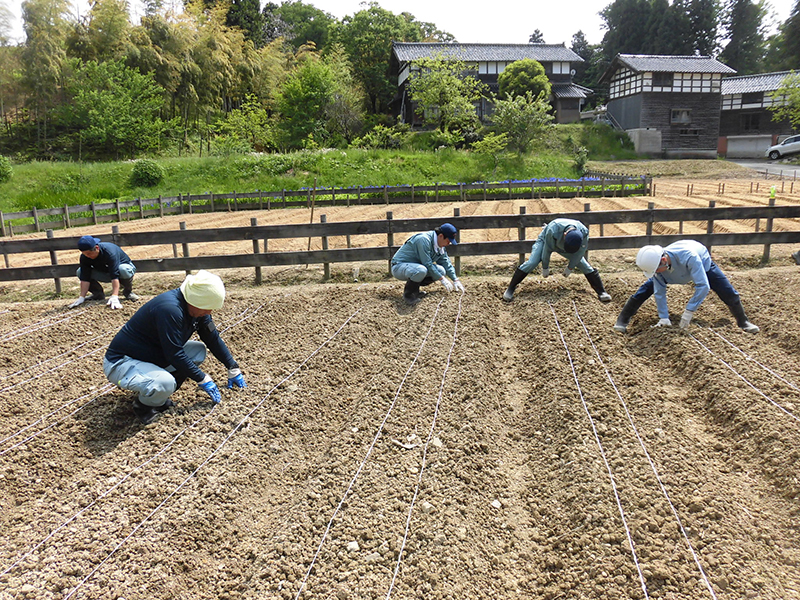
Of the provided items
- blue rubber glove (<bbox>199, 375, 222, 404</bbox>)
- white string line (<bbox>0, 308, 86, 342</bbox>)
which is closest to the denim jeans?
blue rubber glove (<bbox>199, 375, 222, 404</bbox>)

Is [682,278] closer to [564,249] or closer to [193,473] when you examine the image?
[564,249]

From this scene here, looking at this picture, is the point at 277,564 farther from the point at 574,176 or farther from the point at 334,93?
the point at 334,93

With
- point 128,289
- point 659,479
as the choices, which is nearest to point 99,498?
point 659,479

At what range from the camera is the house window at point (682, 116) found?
3766 centimetres

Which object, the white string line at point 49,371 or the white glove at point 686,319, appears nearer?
the white string line at point 49,371

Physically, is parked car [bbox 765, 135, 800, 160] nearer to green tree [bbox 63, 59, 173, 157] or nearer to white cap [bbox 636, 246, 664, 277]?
white cap [bbox 636, 246, 664, 277]

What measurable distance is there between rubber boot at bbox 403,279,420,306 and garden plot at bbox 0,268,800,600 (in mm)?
990

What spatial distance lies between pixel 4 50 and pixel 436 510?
3173cm

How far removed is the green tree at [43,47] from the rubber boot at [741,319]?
31.0m

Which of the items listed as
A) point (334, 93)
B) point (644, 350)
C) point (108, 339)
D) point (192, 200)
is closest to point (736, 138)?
point (334, 93)

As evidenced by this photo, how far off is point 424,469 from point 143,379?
2.21 m

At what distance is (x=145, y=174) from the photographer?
950 inches

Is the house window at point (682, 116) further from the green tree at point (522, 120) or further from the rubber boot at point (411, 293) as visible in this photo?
the rubber boot at point (411, 293)

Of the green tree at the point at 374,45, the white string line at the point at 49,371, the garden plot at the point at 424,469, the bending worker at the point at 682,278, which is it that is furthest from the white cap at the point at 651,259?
the green tree at the point at 374,45
